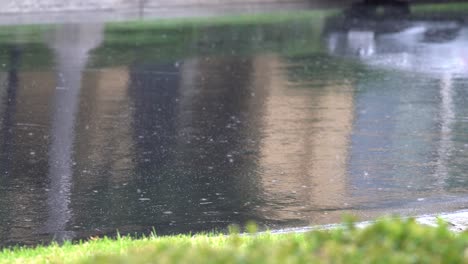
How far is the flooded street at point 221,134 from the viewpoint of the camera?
8906mm

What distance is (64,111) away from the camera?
1380 centimetres

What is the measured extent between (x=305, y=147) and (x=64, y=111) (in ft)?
13.0

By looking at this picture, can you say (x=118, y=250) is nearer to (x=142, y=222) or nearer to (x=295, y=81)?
(x=142, y=222)

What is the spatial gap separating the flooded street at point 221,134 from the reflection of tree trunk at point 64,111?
0.03 metres

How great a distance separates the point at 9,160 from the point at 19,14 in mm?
19045

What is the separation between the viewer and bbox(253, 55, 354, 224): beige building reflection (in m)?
9.16

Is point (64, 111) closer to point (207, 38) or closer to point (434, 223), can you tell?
point (434, 223)

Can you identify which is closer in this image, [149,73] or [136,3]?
[149,73]

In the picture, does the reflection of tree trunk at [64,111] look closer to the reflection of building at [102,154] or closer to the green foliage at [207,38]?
the reflection of building at [102,154]

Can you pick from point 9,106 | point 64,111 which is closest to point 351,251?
point 64,111

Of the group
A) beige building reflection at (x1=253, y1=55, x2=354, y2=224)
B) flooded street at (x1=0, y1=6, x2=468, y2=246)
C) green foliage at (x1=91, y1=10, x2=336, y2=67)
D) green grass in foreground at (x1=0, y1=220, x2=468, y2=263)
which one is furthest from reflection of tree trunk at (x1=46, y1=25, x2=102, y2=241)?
green grass in foreground at (x1=0, y1=220, x2=468, y2=263)

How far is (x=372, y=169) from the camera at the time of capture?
10.5 m

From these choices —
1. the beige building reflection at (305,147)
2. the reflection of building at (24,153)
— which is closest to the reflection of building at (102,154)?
the reflection of building at (24,153)

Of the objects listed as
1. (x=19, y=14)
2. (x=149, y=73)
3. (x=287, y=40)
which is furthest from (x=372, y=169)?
(x=19, y=14)
